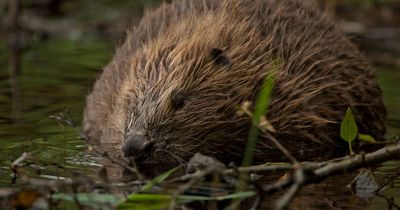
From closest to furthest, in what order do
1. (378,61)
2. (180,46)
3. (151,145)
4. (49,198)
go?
(49,198) < (151,145) < (180,46) < (378,61)

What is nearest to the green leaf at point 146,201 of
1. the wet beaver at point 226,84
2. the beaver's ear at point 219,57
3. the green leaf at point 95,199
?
the green leaf at point 95,199

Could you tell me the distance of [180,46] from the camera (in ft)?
18.8

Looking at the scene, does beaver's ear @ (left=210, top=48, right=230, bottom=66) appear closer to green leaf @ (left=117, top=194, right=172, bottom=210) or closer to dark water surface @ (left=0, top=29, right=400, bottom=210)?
dark water surface @ (left=0, top=29, right=400, bottom=210)

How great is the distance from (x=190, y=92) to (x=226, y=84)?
0.20 metres

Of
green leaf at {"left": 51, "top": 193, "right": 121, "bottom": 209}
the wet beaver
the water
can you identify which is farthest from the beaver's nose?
green leaf at {"left": 51, "top": 193, "right": 121, "bottom": 209}

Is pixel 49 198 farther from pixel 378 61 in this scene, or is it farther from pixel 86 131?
pixel 378 61

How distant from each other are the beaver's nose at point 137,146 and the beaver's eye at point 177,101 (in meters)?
0.36

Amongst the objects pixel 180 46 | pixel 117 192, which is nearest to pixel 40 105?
pixel 180 46

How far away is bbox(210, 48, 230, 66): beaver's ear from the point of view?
223 inches

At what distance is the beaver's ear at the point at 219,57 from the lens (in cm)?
566

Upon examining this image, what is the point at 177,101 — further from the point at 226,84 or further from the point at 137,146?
the point at 137,146

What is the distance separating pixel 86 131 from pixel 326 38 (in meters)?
Answer: 1.54

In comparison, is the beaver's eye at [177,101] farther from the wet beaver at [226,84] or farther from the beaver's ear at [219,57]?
the beaver's ear at [219,57]

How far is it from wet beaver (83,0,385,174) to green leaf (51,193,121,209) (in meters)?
1.21
